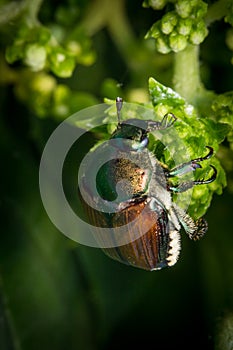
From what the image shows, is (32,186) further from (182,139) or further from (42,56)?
(182,139)

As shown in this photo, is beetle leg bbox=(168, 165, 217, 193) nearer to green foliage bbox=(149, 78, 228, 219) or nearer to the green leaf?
green foliage bbox=(149, 78, 228, 219)

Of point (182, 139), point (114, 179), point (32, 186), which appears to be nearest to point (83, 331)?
point (32, 186)

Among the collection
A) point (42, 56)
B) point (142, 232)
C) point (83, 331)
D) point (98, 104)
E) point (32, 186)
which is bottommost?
point (83, 331)

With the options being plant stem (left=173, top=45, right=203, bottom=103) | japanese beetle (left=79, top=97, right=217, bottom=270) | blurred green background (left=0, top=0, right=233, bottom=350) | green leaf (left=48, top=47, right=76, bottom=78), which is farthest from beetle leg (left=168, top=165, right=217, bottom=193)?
green leaf (left=48, top=47, right=76, bottom=78)

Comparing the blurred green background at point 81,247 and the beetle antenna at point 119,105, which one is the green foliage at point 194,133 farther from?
the blurred green background at point 81,247

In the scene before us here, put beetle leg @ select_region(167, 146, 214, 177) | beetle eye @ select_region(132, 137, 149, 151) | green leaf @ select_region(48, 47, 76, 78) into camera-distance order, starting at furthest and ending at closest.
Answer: green leaf @ select_region(48, 47, 76, 78), beetle eye @ select_region(132, 137, 149, 151), beetle leg @ select_region(167, 146, 214, 177)

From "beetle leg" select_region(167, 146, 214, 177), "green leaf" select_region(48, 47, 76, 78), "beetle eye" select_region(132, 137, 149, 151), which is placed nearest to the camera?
"beetle leg" select_region(167, 146, 214, 177)

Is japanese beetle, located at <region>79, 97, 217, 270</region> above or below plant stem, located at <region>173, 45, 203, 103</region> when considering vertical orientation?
below
